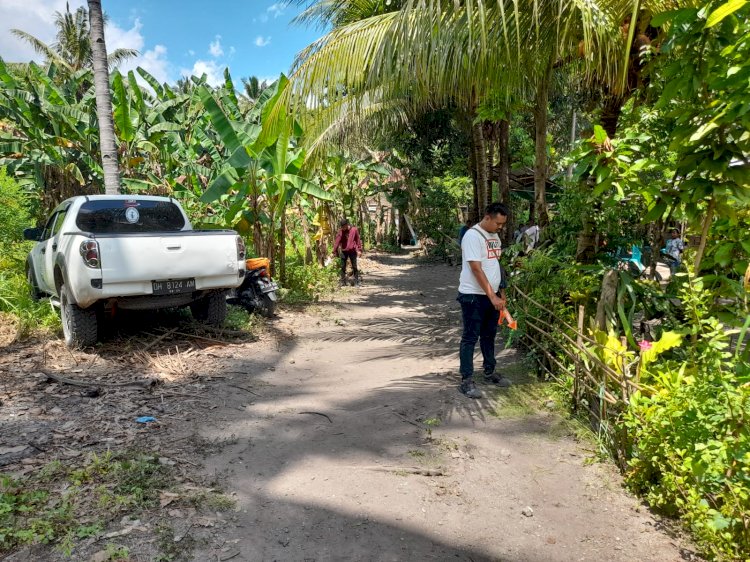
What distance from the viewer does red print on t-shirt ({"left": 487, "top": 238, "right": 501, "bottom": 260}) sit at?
489 cm

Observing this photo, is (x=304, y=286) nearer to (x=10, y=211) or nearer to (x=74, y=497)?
(x=10, y=211)

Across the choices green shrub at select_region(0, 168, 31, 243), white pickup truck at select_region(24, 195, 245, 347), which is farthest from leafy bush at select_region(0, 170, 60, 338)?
white pickup truck at select_region(24, 195, 245, 347)

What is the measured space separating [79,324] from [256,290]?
114 inches

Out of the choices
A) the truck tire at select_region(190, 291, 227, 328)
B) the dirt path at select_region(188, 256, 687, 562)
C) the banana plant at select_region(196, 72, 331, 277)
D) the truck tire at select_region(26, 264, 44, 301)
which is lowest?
the dirt path at select_region(188, 256, 687, 562)

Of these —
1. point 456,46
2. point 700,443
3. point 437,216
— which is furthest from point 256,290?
point 437,216

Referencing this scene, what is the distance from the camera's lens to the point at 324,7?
11727 mm

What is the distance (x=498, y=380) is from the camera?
5.28 m

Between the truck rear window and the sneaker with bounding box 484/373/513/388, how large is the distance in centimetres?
490

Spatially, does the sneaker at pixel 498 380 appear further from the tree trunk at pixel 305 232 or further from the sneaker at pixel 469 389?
the tree trunk at pixel 305 232

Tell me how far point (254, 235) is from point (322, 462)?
6995mm

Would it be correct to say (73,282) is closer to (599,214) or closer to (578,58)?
(599,214)

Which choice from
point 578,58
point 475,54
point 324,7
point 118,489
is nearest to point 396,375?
point 118,489

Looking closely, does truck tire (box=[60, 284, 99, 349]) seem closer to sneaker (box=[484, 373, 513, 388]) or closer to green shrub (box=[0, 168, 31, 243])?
green shrub (box=[0, 168, 31, 243])

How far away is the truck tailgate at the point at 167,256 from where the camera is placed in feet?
18.2
